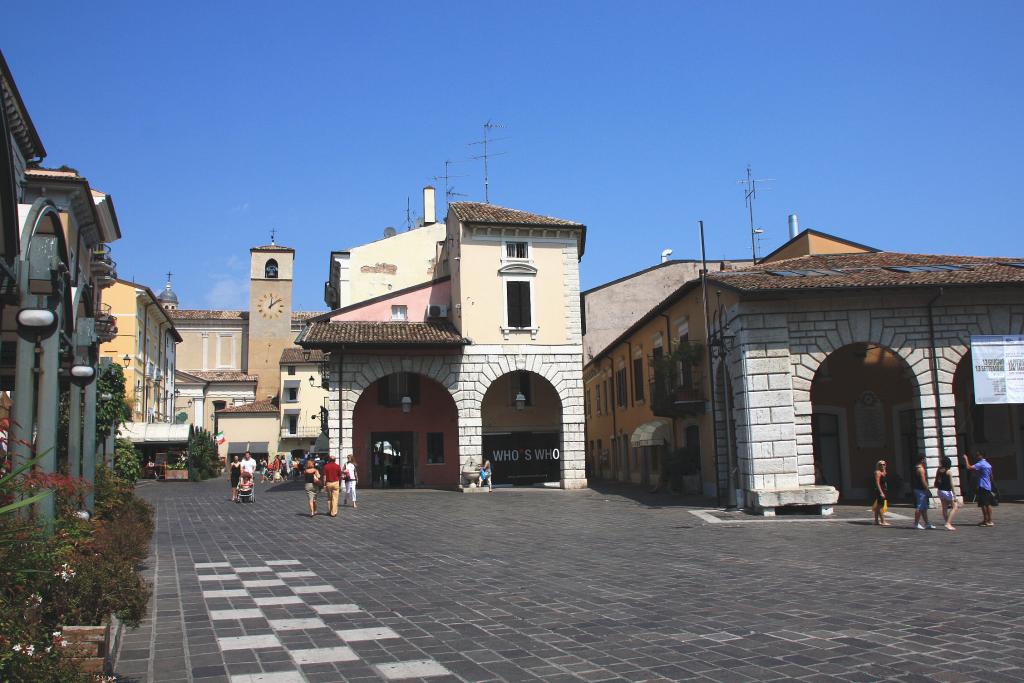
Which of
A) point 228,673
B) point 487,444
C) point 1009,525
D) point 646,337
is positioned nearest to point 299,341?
point 487,444

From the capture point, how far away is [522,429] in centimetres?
3316

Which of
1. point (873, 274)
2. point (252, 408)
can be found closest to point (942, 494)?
point (873, 274)

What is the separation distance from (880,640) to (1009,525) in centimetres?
1158

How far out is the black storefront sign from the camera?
32.8 metres

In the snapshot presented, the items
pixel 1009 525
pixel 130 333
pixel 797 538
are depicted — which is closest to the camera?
pixel 797 538

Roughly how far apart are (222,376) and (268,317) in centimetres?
621

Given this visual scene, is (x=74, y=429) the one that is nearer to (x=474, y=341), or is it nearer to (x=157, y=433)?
(x=474, y=341)

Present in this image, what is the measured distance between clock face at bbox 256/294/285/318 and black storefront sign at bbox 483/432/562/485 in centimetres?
4116

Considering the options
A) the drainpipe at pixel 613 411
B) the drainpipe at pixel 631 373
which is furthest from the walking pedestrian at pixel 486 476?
the drainpipe at pixel 613 411

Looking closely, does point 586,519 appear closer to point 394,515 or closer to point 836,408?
point 394,515

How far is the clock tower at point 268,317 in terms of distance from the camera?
227 feet

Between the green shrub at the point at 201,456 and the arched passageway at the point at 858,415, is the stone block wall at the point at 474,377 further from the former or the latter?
the green shrub at the point at 201,456

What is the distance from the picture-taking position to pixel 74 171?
2830cm

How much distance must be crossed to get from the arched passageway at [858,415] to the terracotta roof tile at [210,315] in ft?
195
